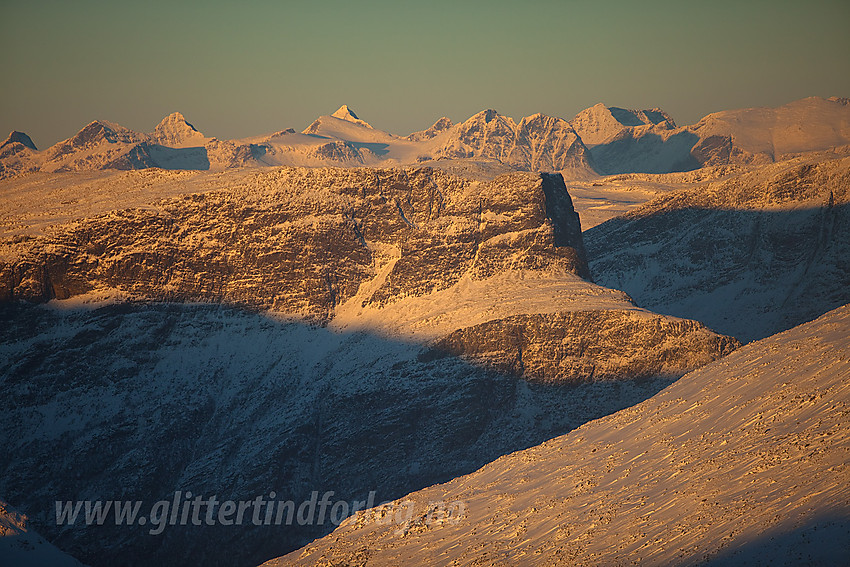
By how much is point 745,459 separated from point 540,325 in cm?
10949

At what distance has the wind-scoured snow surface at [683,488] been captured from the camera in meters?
64.2

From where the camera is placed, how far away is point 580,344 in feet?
607

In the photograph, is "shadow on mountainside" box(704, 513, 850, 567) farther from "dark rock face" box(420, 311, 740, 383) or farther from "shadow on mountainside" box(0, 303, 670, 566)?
"dark rock face" box(420, 311, 740, 383)

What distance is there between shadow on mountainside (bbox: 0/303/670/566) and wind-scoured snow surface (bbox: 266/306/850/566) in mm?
66194

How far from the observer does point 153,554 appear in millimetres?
160000

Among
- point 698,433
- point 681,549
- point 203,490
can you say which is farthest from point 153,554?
point 681,549

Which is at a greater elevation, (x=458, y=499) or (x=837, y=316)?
(x=837, y=316)

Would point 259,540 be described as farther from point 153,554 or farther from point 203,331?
point 203,331

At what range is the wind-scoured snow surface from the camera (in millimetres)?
64188

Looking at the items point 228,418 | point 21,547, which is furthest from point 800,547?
point 228,418

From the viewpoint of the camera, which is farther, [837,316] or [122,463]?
[122,463]

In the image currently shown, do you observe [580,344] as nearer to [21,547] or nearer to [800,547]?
[21,547]

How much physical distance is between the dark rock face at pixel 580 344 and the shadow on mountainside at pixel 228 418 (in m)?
2.64

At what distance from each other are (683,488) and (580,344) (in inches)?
4271
